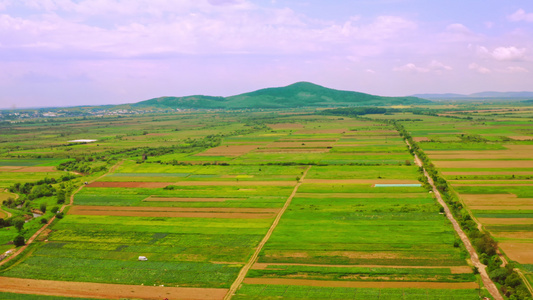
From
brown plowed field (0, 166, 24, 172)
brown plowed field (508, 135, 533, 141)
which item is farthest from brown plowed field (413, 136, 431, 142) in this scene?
brown plowed field (0, 166, 24, 172)

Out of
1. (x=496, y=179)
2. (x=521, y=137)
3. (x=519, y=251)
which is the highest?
(x=521, y=137)

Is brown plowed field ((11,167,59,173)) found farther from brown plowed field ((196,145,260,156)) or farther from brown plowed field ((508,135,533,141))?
brown plowed field ((508,135,533,141))

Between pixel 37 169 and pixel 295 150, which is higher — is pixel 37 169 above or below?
below

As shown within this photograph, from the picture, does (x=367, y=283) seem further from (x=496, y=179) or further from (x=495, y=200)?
(x=496, y=179)

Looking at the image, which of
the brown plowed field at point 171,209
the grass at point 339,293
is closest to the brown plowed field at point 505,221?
the grass at point 339,293

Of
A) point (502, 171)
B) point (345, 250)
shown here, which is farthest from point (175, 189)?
point (502, 171)

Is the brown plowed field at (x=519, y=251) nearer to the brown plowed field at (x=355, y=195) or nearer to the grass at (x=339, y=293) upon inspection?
the grass at (x=339, y=293)

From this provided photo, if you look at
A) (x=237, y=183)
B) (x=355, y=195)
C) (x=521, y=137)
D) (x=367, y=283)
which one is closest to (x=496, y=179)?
(x=355, y=195)
